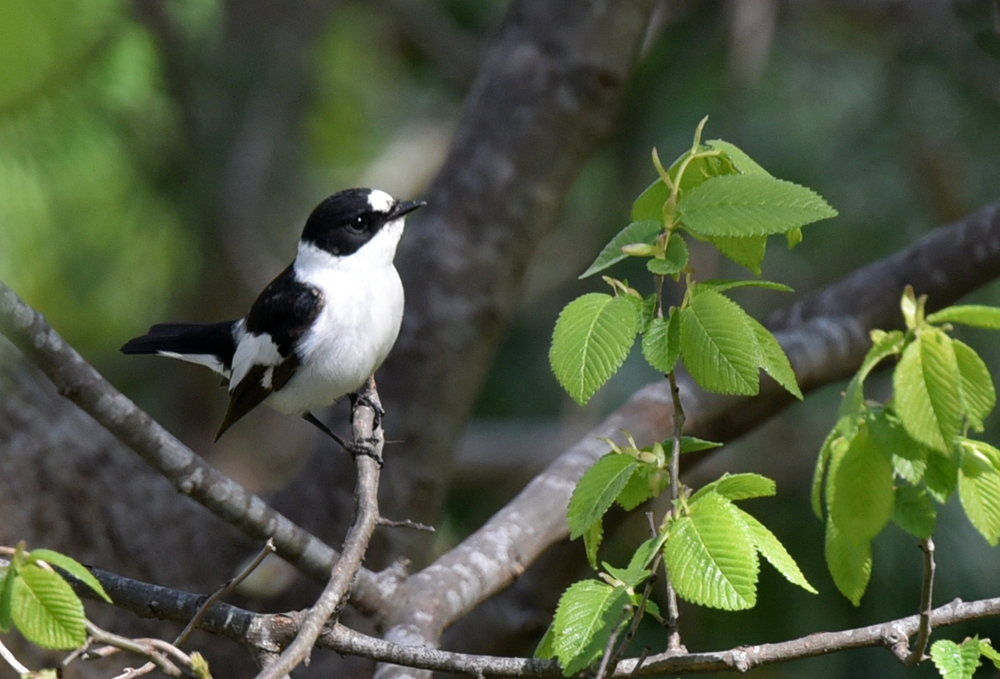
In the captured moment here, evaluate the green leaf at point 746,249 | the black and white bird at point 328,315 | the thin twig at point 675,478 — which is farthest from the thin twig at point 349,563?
the green leaf at point 746,249

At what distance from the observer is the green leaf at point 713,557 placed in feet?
4.17

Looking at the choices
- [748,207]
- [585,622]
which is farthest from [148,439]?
[748,207]

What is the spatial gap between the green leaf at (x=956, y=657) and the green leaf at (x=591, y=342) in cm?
61

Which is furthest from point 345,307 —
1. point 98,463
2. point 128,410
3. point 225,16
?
point 225,16

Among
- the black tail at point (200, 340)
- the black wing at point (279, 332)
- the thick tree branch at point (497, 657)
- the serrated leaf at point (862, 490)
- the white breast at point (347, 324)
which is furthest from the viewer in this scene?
the black tail at point (200, 340)

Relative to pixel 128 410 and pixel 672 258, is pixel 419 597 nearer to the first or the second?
pixel 128 410

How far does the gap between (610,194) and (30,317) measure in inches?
197

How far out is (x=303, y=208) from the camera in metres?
7.71

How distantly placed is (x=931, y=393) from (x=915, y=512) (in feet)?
0.76

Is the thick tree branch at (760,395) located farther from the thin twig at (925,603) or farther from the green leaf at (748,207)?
the green leaf at (748,207)

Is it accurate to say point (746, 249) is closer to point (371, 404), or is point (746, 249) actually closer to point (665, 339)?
point (665, 339)

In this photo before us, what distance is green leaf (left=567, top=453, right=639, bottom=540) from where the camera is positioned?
1413mm

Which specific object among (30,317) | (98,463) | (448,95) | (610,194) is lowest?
(98,463)

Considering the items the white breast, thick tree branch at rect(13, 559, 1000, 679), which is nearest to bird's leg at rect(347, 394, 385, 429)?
the white breast
